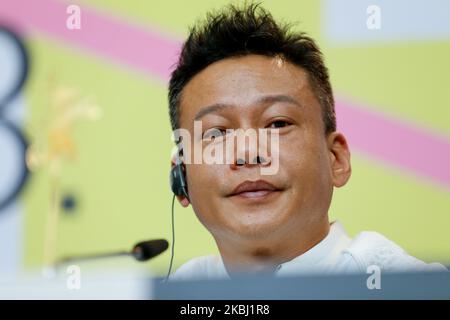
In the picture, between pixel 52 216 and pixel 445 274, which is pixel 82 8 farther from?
pixel 445 274

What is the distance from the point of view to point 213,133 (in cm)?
140

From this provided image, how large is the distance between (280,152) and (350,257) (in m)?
0.24

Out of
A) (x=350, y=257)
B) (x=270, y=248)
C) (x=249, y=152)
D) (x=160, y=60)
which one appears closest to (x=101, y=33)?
(x=160, y=60)

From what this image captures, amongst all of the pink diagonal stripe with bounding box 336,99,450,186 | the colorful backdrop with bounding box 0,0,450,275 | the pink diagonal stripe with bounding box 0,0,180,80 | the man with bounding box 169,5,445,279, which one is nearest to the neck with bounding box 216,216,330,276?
the man with bounding box 169,5,445,279

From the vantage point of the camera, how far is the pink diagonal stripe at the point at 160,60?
1.53 metres

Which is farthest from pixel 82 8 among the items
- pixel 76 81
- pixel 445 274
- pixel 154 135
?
pixel 445 274

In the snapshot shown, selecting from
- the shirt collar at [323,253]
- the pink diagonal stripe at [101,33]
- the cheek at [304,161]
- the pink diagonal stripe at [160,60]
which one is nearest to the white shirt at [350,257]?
the shirt collar at [323,253]

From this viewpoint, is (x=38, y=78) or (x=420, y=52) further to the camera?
(x=38, y=78)

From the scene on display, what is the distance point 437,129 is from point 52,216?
2.81 ft

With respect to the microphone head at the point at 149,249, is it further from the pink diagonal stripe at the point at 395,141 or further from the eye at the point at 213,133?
the pink diagonal stripe at the point at 395,141

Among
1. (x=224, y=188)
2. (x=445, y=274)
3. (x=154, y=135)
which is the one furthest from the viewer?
(x=154, y=135)

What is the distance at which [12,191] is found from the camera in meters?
1.68

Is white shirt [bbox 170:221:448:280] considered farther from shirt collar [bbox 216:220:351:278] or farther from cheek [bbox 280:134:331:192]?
cheek [bbox 280:134:331:192]

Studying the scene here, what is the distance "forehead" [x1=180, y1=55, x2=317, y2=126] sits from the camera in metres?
1.37
